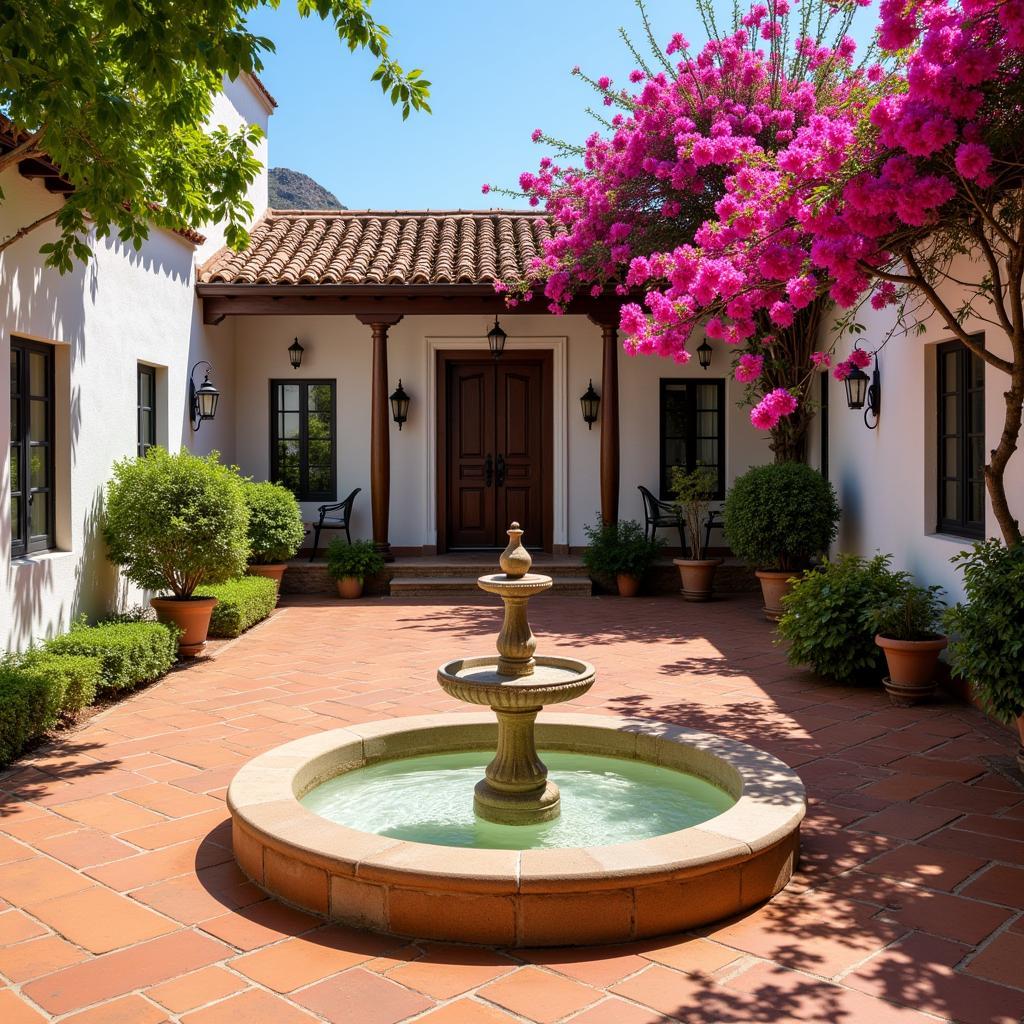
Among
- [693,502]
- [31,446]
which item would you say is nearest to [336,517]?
[693,502]

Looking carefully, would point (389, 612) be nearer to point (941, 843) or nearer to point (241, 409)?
point (241, 409)

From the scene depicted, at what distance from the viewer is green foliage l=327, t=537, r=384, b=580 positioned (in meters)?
11.8

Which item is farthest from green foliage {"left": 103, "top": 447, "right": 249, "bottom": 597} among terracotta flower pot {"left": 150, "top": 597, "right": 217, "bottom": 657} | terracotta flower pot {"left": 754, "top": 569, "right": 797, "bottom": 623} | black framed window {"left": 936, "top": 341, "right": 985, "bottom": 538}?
black framed window {"left": 936, "top": 341, "right": 985, "bottom": 538}

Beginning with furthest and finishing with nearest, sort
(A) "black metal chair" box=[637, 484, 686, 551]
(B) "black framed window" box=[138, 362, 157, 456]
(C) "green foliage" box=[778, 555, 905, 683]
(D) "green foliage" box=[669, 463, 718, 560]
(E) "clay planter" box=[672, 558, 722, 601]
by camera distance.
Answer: (A) "black metal chair" box=[637, 484, 686, 551] → (D) "green foliage" box=[669, 463, 718, 560] → (E) "clay planter" box=[672, 558, 722, 601] → (B) "black framed window" box=[138, 362, 157, 456] → (C) "green foliage" box=[778, 555, 905, 683]

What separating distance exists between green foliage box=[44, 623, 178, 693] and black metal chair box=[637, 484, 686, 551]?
6471mm

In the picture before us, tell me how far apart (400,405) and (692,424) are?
12.6 ft

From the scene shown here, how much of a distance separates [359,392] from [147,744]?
8.13m

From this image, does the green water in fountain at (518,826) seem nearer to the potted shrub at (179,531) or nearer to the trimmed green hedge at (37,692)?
the trimmed green hedge at (37,692)

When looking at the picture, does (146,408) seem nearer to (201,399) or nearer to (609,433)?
(201,399)

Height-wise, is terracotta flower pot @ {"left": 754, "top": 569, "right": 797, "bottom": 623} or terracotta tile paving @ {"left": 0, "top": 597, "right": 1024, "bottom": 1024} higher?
terracotta flower pot @ {"left": 754, "top": 569, "right": 797, "bottom": 623}

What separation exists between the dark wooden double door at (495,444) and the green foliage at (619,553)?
1.60 metres

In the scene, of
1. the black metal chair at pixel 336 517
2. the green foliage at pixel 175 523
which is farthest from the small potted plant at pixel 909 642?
the black metal chair at pixel 336 517

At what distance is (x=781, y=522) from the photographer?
1001 centimetres

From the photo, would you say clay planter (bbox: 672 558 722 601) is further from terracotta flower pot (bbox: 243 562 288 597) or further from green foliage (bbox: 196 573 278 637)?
green foliage (bbox: 196 573 278 637)
